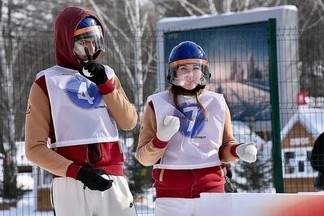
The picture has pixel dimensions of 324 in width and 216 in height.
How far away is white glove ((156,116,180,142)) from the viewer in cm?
388

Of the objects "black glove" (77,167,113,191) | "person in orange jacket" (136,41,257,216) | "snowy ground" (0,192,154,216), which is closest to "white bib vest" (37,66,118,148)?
"black glove" (77,167,113,191)

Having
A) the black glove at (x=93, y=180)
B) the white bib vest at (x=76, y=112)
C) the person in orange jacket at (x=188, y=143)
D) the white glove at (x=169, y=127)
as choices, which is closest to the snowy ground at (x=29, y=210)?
the person in orange jacket at (x=188, y=143)

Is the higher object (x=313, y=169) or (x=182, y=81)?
(x=182, y=81)

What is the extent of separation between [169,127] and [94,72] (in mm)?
464

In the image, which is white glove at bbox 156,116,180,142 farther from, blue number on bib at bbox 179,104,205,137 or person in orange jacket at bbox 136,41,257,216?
blue number on bib at bbox 179,104,205,137

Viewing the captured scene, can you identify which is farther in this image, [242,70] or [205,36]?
[242,70]

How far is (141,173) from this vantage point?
1034 centimetres

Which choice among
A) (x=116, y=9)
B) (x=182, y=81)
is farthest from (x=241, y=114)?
(x=116, y=9)

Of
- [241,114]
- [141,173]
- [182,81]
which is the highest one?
[182,81]

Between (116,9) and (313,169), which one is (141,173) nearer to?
(313,169)

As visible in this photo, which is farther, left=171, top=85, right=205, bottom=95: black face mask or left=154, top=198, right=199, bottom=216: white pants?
left=171, top=85, right=205, bottom=95: black face mask

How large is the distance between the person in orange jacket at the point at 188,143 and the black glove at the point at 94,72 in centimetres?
44

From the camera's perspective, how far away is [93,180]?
141 inches

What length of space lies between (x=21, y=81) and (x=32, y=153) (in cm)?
638
